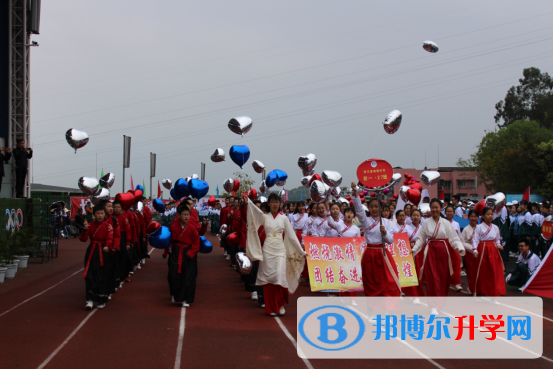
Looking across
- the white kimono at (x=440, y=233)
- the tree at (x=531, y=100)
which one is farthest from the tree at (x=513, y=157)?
the white kimono at (x=440, y=233)

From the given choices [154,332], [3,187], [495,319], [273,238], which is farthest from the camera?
[3,187]

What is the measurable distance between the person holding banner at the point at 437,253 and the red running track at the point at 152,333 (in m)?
1.41

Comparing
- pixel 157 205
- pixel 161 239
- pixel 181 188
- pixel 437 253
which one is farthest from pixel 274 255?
pixel 157 205

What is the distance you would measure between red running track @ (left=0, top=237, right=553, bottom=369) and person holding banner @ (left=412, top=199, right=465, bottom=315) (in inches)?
55.5

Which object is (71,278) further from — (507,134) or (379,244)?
(507,134)

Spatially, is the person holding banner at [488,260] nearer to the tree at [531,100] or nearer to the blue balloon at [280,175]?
the blue balloon at [280,175]

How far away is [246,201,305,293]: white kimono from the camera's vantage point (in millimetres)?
7562

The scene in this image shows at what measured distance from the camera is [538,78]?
54.7m

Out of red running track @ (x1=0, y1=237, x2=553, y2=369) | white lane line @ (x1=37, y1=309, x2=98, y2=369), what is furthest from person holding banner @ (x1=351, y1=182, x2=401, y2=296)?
white lane line @ (x1=37, y1=309, x2=98, y2=369)

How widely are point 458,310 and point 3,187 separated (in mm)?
13210

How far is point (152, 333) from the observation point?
6441 mm

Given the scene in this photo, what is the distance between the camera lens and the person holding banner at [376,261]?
275 inches

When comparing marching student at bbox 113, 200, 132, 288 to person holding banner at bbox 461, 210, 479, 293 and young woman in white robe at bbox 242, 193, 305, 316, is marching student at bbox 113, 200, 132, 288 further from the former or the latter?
person holding banner at bbox 461, 210, 479, 293

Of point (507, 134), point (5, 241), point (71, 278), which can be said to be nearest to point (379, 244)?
point (71, 278)
